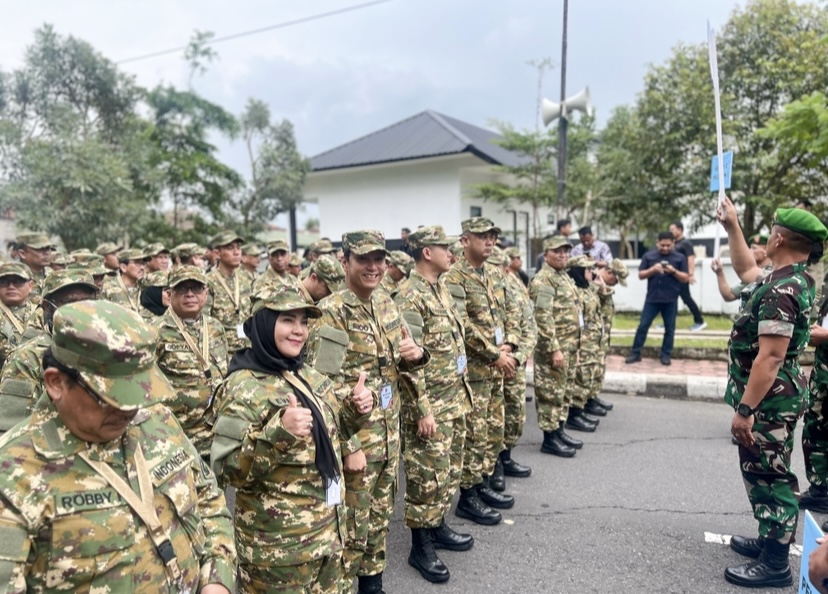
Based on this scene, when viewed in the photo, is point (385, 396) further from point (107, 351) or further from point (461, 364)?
point (107, 351)

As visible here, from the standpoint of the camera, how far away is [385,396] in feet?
9.37

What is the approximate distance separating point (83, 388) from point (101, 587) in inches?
19.1

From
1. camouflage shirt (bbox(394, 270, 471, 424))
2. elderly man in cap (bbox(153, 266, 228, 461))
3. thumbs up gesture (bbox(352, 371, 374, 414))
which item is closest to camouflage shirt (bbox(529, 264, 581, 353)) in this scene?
camouflage shirt (bbox(394, 270, 471, 424))

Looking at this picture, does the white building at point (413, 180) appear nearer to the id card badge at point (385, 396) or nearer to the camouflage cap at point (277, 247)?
the camouflage cap at point (277, 247)

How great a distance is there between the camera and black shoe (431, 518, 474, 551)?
3.45 m

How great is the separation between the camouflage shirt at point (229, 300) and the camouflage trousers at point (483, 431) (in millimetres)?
2651

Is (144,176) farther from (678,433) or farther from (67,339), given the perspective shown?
(67,339)

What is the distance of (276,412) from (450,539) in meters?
1.93

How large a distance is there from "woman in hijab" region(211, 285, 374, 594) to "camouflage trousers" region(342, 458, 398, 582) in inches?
18.2

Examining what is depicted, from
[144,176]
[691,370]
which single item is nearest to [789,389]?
[691,370]

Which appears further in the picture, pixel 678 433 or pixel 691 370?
pixel 691 370

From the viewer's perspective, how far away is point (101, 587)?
1344 millimetres

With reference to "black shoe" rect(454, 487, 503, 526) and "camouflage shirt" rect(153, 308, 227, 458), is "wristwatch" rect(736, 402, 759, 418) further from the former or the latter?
"camouflage shirt" rect(153, 308, 227, 458)

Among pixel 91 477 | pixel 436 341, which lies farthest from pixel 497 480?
pixel 91 477
